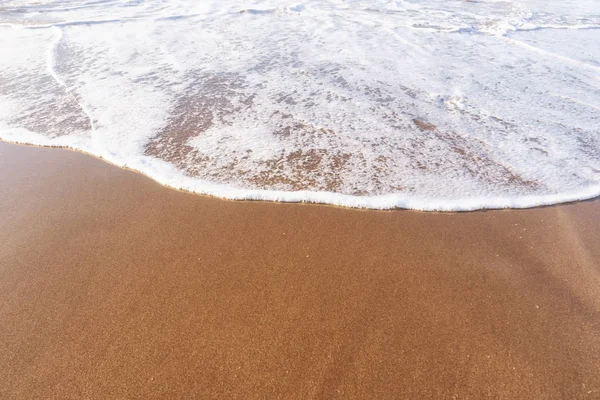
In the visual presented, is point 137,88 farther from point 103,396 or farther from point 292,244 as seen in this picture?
point 103,396

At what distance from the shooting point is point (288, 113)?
16.0ft

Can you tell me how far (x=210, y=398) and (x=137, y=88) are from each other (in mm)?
4926

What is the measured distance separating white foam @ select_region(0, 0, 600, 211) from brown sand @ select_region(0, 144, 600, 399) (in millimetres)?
434

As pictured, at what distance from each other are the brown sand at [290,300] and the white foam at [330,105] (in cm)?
43

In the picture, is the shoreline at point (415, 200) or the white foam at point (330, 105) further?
the white foam at point (330, 105)

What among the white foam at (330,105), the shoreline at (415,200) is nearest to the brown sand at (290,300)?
the shoreline at (415,200)

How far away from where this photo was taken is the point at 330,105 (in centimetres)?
507

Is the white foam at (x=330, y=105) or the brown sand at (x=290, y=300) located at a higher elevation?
the white foam at (x=330, y=105)

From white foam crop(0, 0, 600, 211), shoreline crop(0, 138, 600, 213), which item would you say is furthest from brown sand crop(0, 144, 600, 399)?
white foam crop(0, 0, 600, 211)

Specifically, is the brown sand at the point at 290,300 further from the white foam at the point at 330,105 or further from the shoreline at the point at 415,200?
the white foam at the point at 330,105

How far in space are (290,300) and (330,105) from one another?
3292 millimetres

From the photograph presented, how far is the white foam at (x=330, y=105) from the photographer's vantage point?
141 inches

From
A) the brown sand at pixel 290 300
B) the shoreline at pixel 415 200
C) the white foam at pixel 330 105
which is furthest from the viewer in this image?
the white foam at pixel 330 105

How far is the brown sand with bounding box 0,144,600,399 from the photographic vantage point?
197cm
